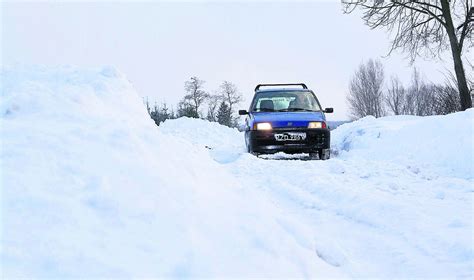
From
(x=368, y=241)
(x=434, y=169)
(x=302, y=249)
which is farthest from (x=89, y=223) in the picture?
(x=434, y=169)

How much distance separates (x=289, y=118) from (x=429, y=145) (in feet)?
8.81

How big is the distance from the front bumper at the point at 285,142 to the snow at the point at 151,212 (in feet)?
11.2

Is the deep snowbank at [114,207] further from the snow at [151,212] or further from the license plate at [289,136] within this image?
the license plate at [289,136]

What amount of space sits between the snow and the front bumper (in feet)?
11.2

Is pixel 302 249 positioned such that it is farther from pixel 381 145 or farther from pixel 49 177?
pixel 381 145

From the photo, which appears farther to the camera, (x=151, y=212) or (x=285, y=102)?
(x=285, y=102)

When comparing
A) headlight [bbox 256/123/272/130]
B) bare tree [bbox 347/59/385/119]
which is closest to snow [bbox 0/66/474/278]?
headlight [bbox 256/123/272/130]

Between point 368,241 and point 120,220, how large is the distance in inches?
81.1

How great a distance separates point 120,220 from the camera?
2375 mm

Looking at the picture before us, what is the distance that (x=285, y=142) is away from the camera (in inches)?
338

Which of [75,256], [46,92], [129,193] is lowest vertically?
[75,256]

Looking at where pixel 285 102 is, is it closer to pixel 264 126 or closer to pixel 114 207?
pixel 264 126

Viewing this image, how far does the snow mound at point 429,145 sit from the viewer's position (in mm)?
7318

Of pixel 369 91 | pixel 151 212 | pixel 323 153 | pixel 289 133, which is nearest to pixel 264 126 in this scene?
pixel 289 133
